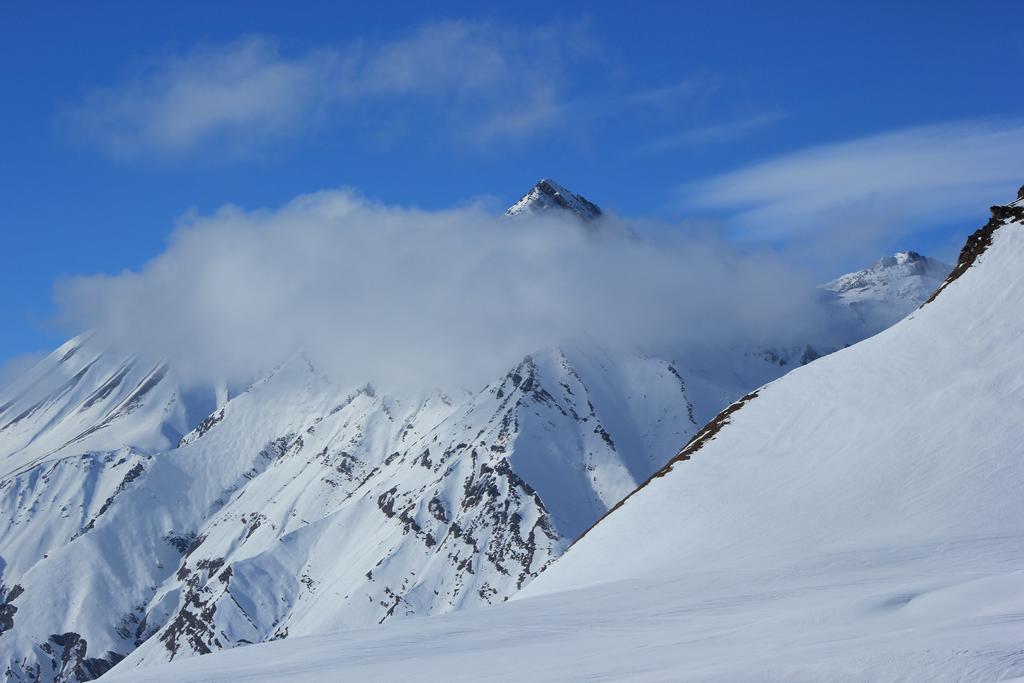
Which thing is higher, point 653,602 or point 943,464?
point 653,602

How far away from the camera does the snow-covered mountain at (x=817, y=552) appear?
23938mm

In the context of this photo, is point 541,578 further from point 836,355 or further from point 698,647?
point 698,647

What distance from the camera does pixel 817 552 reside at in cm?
4259

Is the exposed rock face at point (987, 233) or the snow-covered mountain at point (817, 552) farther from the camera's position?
the exposed rock face at point (987, 233)

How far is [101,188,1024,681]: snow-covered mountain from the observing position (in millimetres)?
23938

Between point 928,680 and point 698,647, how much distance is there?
745cm

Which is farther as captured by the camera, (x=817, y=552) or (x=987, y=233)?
(x=987, y=233)

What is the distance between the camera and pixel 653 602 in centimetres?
3581

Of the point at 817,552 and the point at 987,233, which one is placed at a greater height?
the point at 987,233


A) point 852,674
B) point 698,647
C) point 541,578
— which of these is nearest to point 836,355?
point 541,578

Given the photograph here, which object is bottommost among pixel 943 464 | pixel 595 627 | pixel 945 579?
pixel 943 464

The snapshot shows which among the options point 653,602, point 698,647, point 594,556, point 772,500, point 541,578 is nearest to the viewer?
point 698,647

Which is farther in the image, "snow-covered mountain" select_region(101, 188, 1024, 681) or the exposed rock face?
the exposed rock face

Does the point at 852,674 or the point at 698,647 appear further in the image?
the point at 698,647
